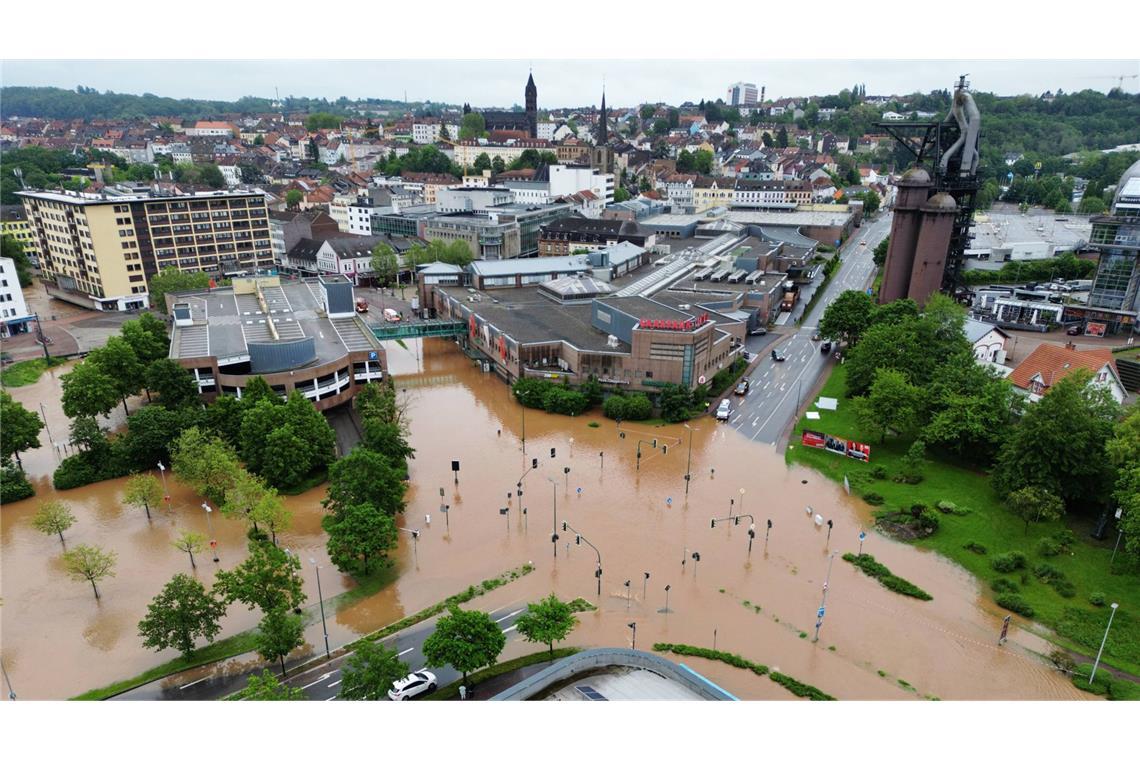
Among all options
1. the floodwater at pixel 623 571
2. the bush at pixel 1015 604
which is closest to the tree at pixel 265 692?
the floodwater at pixel 623 571

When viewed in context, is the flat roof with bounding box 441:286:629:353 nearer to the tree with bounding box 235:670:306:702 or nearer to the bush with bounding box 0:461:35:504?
the bush with bounding box 0:461:35:504

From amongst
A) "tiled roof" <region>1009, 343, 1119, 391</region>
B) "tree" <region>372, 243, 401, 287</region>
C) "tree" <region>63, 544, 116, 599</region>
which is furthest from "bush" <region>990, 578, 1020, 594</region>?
"tree" <region>372, 243, 401, 287</region>

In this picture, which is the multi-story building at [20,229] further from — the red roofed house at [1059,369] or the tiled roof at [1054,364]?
the red roofed house at [1059,369]

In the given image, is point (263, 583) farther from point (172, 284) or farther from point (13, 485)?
point (172, 284)

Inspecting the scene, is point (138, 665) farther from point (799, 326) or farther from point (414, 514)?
point (799, 326)

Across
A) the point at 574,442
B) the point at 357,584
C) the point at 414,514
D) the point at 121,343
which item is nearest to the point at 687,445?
the point at 574,442

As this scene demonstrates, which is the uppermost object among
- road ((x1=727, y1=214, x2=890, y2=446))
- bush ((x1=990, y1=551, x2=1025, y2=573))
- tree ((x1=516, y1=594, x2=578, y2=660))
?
tree ((x1=516, y1=594, x2=578, y2=660))
